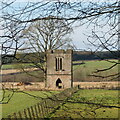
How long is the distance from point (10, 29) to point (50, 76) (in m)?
23.6

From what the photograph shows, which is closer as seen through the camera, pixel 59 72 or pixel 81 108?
pixel 81 108

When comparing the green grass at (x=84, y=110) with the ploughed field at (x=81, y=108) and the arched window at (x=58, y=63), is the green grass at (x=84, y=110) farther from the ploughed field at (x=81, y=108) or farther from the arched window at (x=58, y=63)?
the arched window at (x=58, y=63)

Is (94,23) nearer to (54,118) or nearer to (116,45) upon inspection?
A: (116,45)

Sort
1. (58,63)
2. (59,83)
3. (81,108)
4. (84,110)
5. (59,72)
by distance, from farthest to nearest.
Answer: (59,83) < (58,63) < (59,72) < (81,108) < (84,110)

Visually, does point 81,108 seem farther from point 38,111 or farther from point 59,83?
point 59,83

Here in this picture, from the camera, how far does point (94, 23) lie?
7.72ft

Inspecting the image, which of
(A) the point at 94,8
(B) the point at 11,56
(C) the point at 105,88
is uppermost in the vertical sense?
(A) the point at 94,8

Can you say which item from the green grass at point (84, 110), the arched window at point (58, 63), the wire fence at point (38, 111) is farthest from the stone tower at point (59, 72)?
the wire fence at point (38, 111)

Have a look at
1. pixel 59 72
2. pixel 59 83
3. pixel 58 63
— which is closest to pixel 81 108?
pixel 59 72

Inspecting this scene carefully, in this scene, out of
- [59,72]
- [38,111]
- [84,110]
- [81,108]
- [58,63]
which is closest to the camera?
[84,110]

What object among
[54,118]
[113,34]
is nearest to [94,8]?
[113,34]

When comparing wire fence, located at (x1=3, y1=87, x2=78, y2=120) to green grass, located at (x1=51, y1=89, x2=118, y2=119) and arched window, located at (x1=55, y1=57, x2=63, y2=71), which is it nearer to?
green grass, located at (x1=51, y1=89, x2=118, y2=119)

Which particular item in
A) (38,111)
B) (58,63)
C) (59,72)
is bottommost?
(38,111)

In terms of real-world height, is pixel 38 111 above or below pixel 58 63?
below
